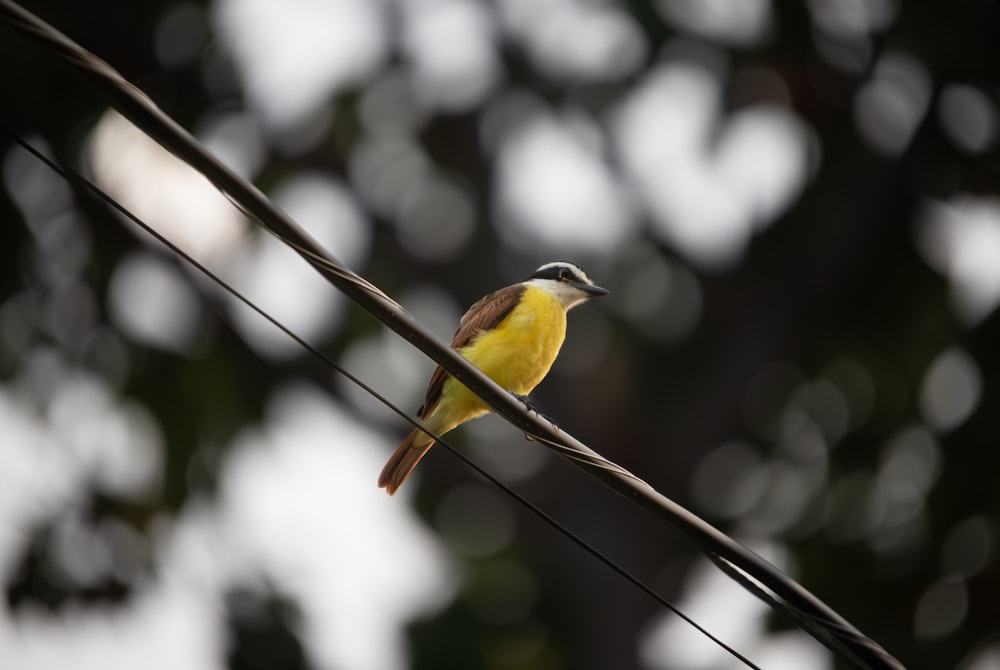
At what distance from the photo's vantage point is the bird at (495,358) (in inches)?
229

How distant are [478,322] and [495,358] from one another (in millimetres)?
355

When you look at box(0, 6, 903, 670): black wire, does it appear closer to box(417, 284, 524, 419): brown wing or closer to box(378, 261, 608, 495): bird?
box(378, 261, 608, 495): bird

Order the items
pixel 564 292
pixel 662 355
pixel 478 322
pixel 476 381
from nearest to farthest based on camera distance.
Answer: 1. pixel 476 381
2. pixel 478 322
3. pixel 564 292
4. pixel 662 355

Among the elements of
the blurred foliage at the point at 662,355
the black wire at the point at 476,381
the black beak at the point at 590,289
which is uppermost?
the black wire at the point at 476,381

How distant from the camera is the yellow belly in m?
5.82

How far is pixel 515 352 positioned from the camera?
19.1ft

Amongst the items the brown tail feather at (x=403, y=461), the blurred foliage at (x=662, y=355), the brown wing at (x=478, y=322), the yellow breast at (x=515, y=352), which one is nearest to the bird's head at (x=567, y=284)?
the brown wing at (x=478, y=322)

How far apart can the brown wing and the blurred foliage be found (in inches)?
289

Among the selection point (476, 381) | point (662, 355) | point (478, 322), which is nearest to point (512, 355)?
point (478, 322)

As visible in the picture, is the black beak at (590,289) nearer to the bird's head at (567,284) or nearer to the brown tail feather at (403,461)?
the bird's head at (567,284)

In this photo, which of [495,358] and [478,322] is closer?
[495,358]

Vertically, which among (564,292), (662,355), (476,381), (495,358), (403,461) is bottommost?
(662,355)

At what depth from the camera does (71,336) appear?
1309 centimetres

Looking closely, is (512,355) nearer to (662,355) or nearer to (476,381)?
(476,381)
